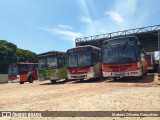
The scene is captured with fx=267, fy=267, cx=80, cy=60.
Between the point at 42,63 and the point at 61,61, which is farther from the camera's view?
the point at 42,63

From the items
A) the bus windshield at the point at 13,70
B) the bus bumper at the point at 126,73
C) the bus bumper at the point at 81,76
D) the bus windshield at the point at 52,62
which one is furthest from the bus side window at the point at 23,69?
the bus bumper at the point at 126,73

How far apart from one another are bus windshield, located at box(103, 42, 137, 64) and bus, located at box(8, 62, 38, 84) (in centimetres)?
1541

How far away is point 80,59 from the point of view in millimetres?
19812

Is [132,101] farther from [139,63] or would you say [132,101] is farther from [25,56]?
[25,56]

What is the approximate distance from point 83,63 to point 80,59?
0.44m

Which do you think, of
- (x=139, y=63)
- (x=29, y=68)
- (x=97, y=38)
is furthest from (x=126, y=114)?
(x=97, y=38)

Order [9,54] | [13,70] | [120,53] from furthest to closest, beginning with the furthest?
[9,54]
[13,70]
[120,53]

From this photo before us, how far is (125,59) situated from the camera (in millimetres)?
17188

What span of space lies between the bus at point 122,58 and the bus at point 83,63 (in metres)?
1.57

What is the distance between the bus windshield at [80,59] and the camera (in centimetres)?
1945

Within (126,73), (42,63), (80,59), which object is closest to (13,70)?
(42,63)

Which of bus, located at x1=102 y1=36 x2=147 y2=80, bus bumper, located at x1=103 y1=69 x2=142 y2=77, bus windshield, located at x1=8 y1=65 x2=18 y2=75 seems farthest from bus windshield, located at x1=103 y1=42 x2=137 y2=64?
bus windshield, located at x1=8 y1=65 x2=18 y2=75

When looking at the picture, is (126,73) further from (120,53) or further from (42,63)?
(42,63)

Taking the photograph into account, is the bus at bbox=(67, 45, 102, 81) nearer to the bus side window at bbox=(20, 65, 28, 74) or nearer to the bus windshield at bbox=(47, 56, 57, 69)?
the bus windshield at bbox=(47, 56, 57, 69)
